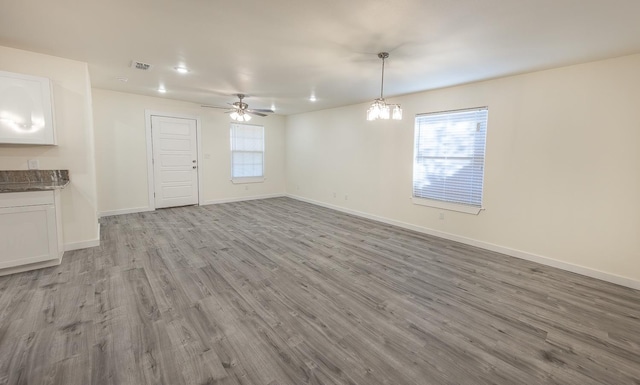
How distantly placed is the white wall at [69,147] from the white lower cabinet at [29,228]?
0.52 meters

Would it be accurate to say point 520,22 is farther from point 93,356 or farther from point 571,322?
point 93,356

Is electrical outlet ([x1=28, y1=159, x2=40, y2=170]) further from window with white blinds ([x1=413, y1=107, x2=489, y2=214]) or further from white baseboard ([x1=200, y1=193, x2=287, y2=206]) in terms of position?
window with white blinds ([x1=413, y1=107, x2=489, y2=214])

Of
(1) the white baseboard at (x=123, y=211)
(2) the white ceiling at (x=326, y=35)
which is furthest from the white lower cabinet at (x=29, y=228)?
(1) the white baseboard at (x=123, y=211)

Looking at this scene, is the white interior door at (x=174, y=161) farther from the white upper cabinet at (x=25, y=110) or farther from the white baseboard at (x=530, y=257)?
the white baseboard at (x=530, y=257)

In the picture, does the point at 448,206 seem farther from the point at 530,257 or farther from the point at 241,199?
the point at 241,199

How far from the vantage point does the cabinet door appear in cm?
290

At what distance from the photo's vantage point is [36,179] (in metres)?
3.42

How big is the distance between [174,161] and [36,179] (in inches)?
118

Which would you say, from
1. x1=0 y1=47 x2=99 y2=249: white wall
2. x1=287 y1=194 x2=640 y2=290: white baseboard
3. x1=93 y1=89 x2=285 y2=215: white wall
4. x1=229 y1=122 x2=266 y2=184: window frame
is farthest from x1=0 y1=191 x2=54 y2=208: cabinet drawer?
x1=287 y1=194 x2=640 y2=290: white baseboard

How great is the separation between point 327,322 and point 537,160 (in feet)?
11.2

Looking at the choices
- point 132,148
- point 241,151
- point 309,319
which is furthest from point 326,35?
point 241,151

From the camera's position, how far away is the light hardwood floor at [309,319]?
1.77 metres

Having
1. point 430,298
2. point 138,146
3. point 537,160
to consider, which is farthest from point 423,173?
point 138,146

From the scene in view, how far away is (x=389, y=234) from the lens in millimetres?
4770
